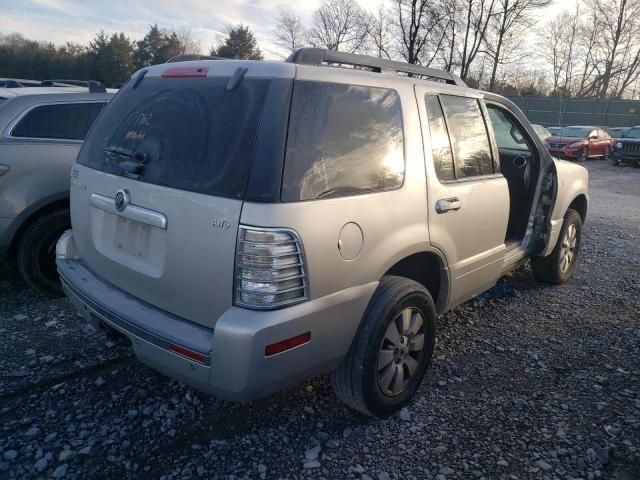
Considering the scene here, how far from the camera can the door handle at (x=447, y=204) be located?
2975 millimetres

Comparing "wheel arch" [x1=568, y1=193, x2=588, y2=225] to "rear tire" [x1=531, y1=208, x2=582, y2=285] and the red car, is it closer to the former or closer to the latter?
"rear tire" [x1=531, y1=208, x2=582, y2=285]

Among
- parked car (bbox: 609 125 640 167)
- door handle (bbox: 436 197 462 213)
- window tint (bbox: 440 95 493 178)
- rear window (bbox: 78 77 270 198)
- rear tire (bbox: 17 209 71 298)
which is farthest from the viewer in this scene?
parked car (bbox: 609 125 640 167)

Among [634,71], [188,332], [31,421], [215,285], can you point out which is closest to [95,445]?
[31,421]

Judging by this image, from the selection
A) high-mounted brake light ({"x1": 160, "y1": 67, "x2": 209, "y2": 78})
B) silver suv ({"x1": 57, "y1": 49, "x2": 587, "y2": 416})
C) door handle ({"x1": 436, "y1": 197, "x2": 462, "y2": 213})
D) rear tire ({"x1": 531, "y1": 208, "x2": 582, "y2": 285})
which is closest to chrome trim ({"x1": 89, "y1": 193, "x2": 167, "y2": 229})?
silver suv ({"x1": 57, "y1": 49, "x2": 587, "y2": 416})

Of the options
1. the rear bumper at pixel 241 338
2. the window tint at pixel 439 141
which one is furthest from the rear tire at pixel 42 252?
the window tint at pixel 439 141

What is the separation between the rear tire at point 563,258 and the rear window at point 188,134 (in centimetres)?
391

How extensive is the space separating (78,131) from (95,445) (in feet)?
10.8

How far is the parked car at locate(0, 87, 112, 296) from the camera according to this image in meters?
4.21

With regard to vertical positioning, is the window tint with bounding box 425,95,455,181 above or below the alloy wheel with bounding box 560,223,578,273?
above

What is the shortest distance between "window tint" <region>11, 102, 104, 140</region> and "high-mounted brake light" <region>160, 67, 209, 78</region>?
2.41 metres

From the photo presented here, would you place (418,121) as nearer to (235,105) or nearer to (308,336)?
(235,105)

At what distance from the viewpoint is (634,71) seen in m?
48.8

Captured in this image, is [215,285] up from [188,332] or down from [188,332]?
up

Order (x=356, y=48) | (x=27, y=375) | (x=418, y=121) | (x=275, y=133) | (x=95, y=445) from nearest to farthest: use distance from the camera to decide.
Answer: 1. (x=275, y=133)
2. (x=95, y=445)
3. (x=418, y=121)
4. (x=27, y=375)
5. (x=356, y=48)
